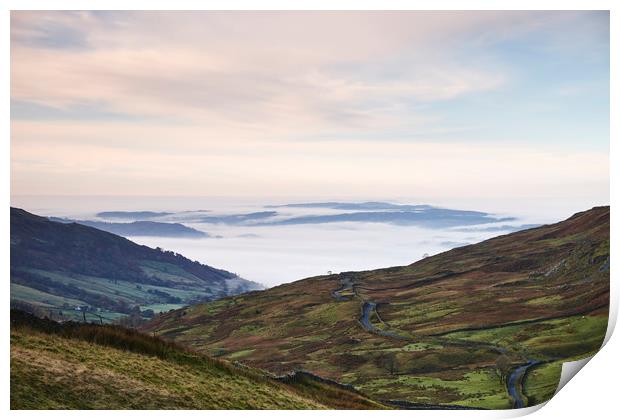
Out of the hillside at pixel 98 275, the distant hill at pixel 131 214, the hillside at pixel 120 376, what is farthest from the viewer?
the hillside at pixel 98 275

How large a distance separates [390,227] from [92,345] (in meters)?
59.6

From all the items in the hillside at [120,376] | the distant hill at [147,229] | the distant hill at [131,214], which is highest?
the distant hill at [131,214]

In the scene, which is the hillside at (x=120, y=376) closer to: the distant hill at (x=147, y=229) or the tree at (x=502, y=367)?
the tree at (x=502, y=367)

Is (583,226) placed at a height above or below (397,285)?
above

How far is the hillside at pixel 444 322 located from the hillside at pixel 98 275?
519cm

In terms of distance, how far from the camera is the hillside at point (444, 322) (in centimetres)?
7056

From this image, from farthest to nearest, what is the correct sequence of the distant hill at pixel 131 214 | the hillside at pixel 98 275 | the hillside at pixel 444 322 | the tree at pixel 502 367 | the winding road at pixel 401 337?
the hillside at pixel 98 275 → the distant hill at pixel 131 214 → the hillside at pixel 444 322 → the tree at pixel 502 367 → the winding road at pixel 401 337

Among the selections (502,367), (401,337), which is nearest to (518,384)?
(502,367)

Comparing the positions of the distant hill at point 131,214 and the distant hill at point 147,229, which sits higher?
the distant hill at point 131,214

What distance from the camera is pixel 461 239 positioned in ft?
344

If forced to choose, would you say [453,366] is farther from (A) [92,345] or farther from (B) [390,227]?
(A) [92,345]

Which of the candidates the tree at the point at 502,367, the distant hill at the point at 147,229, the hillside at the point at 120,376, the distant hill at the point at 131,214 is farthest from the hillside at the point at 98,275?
the tree at the point at 502,367
